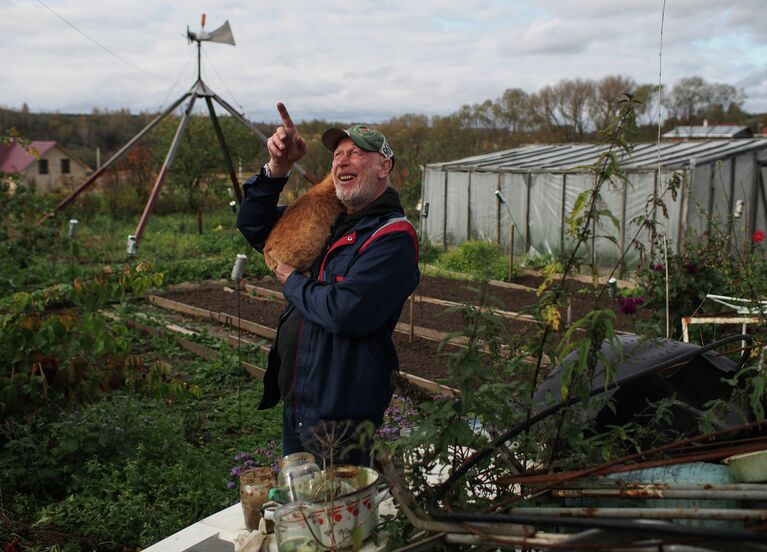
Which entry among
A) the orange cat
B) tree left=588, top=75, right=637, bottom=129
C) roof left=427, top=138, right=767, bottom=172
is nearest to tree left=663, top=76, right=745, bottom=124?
tree left=588, top=75, right=637, bottom=129

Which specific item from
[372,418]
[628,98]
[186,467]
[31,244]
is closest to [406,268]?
[372,418]

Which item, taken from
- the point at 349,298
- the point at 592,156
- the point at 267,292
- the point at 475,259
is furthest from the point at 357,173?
the point at 592,156

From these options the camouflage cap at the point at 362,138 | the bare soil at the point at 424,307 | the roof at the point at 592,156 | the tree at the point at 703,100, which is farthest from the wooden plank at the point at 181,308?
the tree at the point at 703,100

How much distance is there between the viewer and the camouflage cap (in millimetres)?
2539

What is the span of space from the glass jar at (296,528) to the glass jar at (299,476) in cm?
5

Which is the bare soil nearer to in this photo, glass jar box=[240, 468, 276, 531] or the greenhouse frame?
the greenhouse frame

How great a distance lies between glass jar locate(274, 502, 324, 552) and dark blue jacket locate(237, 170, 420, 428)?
2.69 feet

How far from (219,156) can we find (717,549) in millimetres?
21072

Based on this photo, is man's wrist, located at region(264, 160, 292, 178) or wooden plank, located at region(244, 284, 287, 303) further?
wooden plank, located at region(244, 284, 287, 303)

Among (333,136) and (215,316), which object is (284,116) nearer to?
(333,136)

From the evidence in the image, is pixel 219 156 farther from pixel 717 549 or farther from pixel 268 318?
pixel 717 549

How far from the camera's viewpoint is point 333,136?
103 inches

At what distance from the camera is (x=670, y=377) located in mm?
2584

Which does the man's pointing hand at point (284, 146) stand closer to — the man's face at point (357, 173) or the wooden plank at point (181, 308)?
the man's face at point (357, 173)
